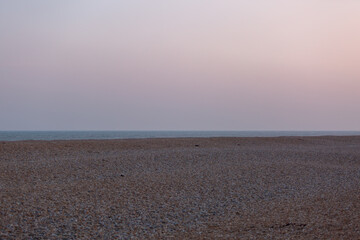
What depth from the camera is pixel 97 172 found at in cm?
1285

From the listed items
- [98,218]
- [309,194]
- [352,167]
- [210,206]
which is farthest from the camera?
[352,167]

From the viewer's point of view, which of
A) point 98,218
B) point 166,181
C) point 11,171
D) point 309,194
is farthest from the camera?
point 11,171

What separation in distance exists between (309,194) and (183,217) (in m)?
4.34

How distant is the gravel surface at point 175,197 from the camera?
23.1 feet

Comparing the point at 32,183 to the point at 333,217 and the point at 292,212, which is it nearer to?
the point at 292,212

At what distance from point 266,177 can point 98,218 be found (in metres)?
6.90

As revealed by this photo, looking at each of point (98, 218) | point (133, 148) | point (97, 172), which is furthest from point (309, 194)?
point (133, 148)

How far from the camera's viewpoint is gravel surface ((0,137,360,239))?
7.05 meters

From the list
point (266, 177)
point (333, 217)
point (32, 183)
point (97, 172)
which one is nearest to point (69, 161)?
point (97, 172)

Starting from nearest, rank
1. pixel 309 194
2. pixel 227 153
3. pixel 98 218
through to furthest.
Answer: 1. pixel 98 218
2. pixel 309 194
3. pixel 227 153

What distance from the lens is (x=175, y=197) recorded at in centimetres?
970

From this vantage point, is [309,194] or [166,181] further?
[166,181]

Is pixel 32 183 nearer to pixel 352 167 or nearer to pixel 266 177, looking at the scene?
pixel 266 177

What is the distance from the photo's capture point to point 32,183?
10828 mm
